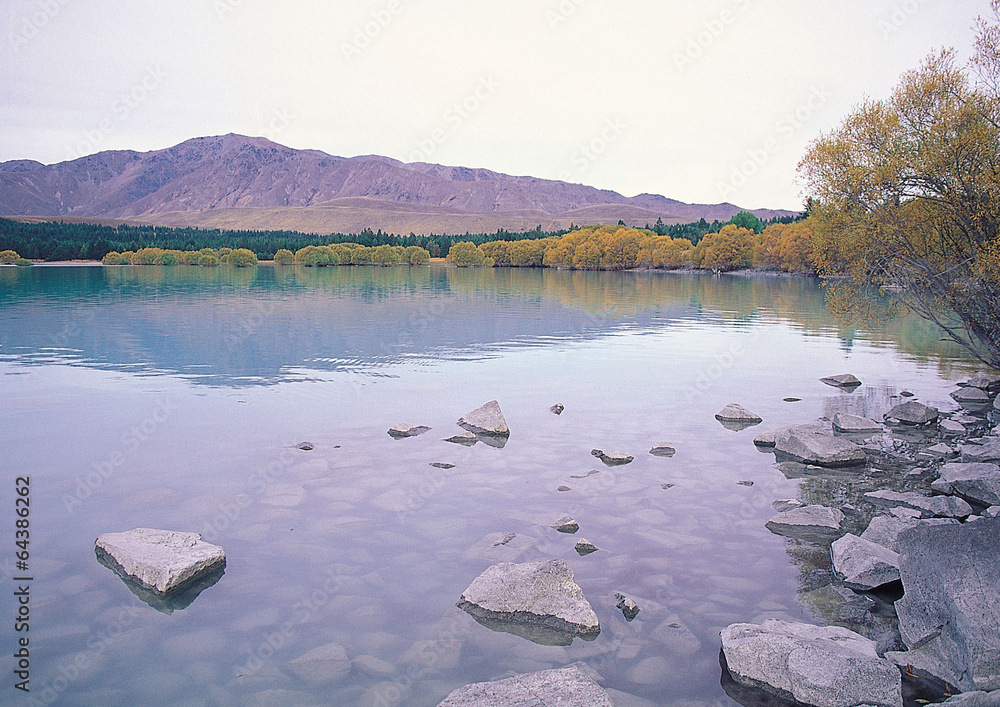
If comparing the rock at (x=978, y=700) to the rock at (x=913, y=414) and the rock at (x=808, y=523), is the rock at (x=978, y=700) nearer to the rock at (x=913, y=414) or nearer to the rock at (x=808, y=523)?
the rock at (x=808, y=523)

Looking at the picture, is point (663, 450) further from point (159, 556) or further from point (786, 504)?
point (159, 556)

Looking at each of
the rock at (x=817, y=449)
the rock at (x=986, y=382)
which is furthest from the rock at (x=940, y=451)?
the rock at (x=986, y=382)

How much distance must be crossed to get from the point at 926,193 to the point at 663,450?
43.3ft

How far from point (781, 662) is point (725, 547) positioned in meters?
3.80

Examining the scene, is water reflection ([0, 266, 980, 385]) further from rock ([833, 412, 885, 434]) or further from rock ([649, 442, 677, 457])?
rock ([833, 412, 885, 434])

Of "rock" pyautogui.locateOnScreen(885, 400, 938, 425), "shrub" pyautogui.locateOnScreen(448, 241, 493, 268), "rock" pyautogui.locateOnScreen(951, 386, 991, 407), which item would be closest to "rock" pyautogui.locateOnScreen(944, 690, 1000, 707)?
"rock" pyautogui.locateOnScreen(885, 400, 938, 425)

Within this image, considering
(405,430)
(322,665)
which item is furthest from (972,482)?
(405,430)

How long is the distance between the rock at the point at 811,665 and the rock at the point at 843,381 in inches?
759

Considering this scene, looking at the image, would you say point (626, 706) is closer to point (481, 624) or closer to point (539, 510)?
point (481, 624)

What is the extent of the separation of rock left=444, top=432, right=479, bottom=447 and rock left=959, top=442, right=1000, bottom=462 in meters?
11.0

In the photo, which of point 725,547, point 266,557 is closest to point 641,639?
point 725,547

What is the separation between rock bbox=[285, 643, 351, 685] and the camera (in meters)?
8.09

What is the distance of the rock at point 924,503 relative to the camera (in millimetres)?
12203

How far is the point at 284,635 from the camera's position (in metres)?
8.96
